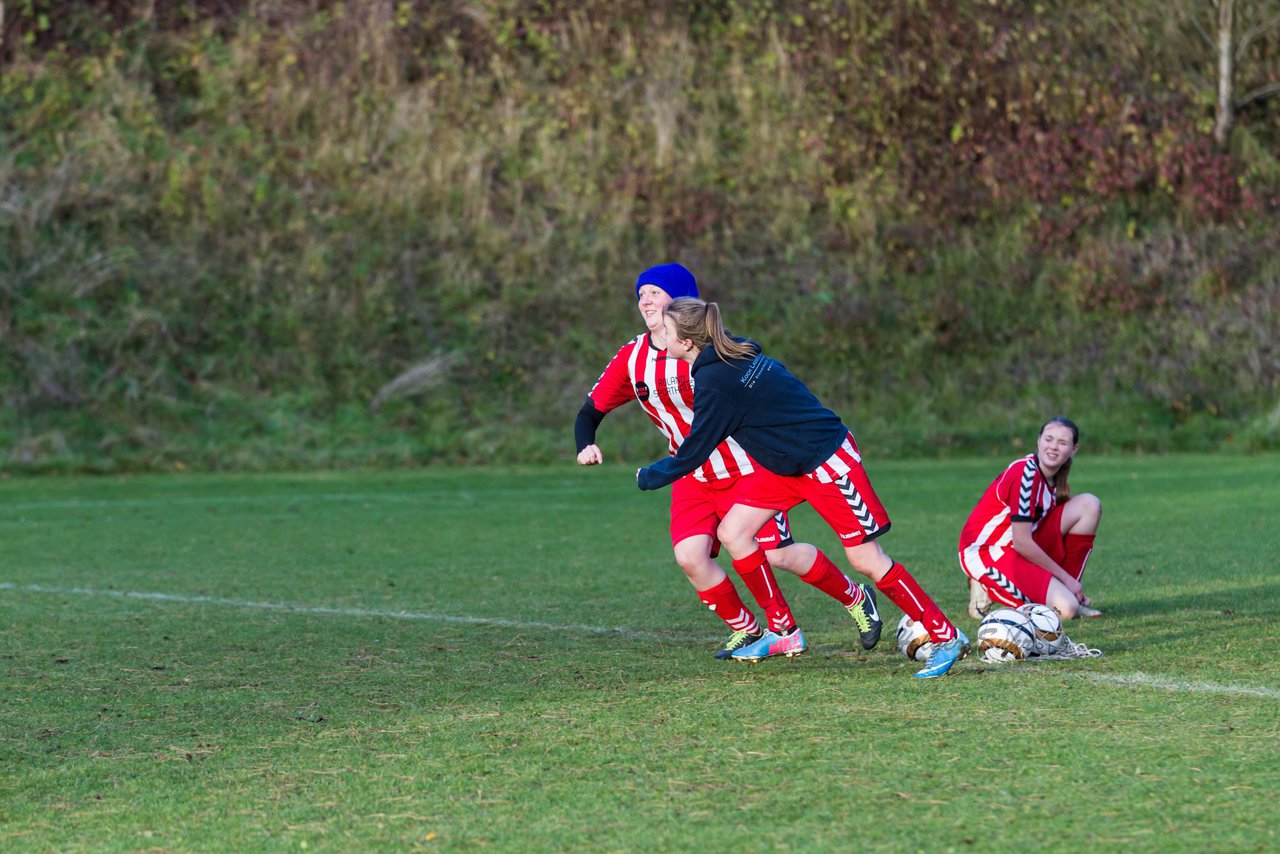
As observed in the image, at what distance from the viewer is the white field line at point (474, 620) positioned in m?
5.43

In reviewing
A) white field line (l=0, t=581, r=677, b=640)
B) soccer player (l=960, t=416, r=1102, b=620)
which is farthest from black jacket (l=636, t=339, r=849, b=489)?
soccer player (l=960, t=416, r=1102, b=620)

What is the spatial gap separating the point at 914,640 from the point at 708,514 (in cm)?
97

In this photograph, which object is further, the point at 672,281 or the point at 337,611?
the point at 337,611

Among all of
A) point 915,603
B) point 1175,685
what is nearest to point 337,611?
point 915,603

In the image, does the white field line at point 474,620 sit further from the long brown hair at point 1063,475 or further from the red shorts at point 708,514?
the long brown hair at point 1063,475

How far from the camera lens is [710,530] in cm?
649

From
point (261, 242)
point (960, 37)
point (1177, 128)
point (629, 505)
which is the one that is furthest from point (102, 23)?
point (1177, 128)

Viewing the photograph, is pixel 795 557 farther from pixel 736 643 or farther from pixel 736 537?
pixel 736 643

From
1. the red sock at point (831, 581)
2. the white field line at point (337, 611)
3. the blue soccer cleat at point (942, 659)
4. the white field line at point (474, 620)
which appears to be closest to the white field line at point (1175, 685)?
the white field line at point (474, 620)

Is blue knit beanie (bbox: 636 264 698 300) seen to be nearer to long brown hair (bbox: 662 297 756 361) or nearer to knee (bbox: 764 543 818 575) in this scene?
long brown hair (bbox: 662 297 756 361)

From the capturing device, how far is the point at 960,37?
23234mm

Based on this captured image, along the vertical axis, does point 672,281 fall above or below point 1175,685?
above

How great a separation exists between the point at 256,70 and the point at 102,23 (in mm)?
2436

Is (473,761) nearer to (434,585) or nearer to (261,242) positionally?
(434,585)
